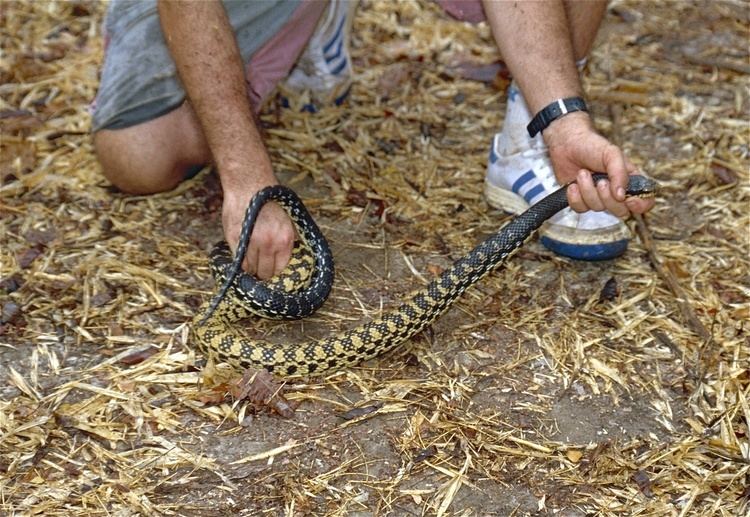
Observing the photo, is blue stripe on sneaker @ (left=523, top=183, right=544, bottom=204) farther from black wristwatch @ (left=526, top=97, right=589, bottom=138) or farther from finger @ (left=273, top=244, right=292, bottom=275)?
finger @ (left=273, top=244, right=292, bottom=275)

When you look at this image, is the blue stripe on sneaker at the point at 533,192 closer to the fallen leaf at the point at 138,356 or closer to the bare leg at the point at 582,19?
the bare leg at the point at 582,19

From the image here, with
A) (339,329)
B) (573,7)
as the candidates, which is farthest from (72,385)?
(573,7)

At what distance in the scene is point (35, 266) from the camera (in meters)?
4.96

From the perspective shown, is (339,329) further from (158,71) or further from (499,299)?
(158,71)

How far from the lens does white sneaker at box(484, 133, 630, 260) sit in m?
4.97

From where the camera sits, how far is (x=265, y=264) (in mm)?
4754

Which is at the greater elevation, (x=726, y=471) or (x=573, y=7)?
(x=573, y=7)

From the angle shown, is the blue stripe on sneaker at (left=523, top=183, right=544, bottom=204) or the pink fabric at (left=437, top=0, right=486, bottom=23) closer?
the blue stripe on sneaker at (left=523, top=183, right=544, bottom=204)

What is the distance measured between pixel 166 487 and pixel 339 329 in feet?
4.05

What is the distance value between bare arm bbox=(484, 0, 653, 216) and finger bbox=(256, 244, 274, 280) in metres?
Answer: 1.48

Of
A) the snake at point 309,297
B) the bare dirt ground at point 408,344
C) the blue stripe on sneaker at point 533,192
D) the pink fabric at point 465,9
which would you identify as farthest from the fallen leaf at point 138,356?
the pink fabric at point 465,9

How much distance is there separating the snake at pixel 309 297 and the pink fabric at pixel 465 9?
1416 mm

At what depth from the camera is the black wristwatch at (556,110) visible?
467 centimetres

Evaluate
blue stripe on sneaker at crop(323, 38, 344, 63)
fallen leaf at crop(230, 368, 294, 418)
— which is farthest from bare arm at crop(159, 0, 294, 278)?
blue stripe on sneaker at crop(323, 38, 344, 63)
